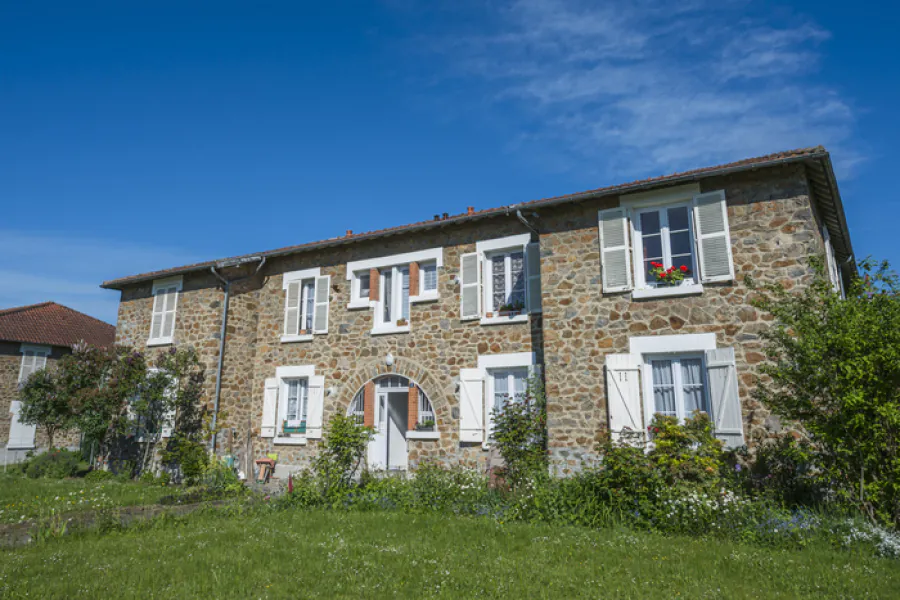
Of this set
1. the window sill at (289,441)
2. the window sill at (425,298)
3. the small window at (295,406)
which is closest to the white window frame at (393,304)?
the window sill at (425,298)

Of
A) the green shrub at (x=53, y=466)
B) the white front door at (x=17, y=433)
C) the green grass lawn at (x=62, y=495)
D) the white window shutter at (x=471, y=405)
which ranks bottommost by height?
the green grass lawn at (x=62, y=495)

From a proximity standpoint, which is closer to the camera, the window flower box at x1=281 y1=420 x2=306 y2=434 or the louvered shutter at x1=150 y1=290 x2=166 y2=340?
the window flower box at x1=281 y1=420 x2=306 y2=434

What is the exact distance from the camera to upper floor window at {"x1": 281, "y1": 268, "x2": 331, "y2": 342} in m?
12.9

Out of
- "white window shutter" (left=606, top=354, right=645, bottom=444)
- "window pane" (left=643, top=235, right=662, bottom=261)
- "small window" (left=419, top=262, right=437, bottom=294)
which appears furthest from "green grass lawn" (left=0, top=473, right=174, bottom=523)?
"window pane" (left=643, top=235, right=662, bottom=261)

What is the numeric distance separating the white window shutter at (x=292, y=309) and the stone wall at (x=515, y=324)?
29 cm

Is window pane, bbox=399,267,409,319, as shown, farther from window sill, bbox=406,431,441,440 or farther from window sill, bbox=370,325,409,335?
window sill, bbox=406,431,441,440

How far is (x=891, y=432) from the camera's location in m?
5.99

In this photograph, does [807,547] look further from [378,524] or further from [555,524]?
[378,524]

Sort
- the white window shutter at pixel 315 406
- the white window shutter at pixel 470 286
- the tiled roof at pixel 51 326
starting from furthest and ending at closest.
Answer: the tiled roof at pixel 51 326
the white window shutter at pixel 315 406
the white window shutter at pixel 470 286

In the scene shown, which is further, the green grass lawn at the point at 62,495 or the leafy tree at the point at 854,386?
the green grass lawn at the point at 62,495

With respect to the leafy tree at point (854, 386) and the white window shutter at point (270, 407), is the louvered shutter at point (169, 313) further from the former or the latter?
→ the leafy tree at point (854, 386)

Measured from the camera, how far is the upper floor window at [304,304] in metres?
12.9

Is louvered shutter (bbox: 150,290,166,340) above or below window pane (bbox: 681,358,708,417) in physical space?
above

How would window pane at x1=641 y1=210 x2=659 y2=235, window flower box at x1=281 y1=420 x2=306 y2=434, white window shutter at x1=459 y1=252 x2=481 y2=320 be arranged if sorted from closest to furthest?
1. window pane at x1=641 y1=210 x2=659 y2=235
2. white window shutter at x1=459 y1=252 x2=481 y2=320
3. window flower box at x1=281 y1=420 x2=306 y2=434
